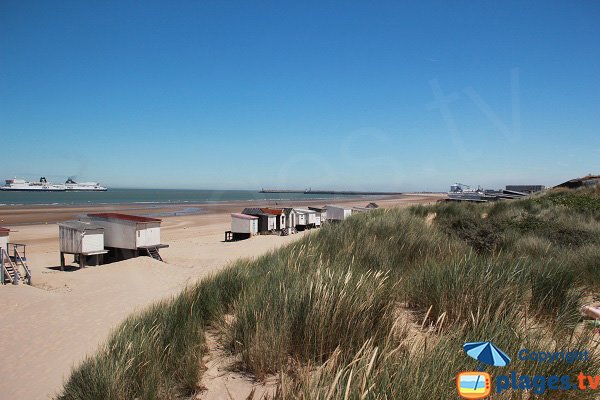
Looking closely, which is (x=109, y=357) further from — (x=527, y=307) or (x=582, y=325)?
(x=582, y=325)

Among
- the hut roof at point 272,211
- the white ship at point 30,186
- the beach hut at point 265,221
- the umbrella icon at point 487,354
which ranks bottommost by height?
the beach hut at point 265,221

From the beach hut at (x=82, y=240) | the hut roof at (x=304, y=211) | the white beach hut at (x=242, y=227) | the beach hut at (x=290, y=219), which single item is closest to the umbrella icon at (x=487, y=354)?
the beach hut at (x=82, y=240)

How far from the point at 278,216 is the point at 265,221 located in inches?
69.8

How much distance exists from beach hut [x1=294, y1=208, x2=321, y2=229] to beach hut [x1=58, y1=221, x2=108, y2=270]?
19.6 meters

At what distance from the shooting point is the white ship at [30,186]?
12038 cm

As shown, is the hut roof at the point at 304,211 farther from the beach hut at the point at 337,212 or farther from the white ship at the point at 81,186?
the white ship at the point at 81,186

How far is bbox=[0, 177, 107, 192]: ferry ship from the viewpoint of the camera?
120938mm

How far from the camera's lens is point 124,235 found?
17.3 metres

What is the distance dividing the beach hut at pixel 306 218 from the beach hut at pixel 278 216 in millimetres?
3286

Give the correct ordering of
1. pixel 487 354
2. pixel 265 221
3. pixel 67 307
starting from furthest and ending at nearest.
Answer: pixel 265 221 → pixel 67 307 → pixel 487 354

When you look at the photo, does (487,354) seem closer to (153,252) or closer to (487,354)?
(487,354)

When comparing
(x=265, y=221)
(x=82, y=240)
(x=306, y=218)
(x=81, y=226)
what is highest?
(x=81, y=226)

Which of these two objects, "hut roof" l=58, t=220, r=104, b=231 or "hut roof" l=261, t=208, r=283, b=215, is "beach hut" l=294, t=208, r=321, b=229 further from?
"hut roof" l=58, t=220, r=104, b=231

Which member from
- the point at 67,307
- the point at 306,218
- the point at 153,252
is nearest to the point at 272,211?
the point at 306,218
